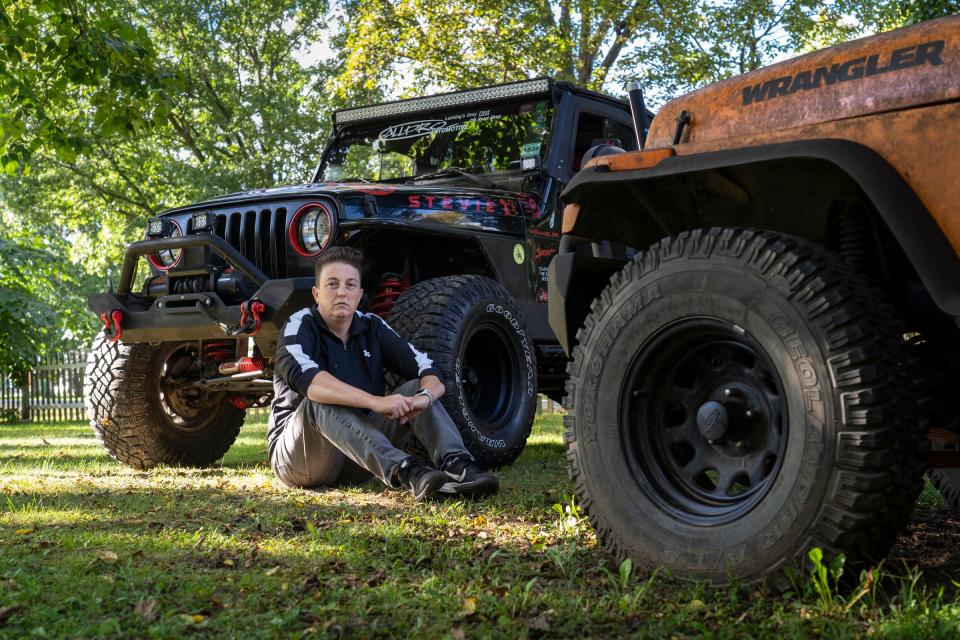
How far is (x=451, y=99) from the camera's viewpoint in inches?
279

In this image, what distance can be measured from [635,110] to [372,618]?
6.75 feet

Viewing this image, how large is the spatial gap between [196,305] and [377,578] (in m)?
2.82

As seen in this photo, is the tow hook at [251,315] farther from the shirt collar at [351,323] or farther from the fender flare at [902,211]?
the fender flare at [902,211]

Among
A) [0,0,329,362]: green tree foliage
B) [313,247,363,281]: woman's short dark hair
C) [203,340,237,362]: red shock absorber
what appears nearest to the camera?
[313,247,363,281]: woman's short dark hair

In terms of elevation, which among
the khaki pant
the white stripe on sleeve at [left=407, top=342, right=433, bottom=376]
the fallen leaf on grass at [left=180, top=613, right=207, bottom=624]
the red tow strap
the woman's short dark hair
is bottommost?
the fallen leaf on grass at [left=180, top=613, right=207, bottom=624]

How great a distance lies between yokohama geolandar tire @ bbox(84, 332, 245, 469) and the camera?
623 centimetres

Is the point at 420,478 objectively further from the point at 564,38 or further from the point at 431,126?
the point at 564,38

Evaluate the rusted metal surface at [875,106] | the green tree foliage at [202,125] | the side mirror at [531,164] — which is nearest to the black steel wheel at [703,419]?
the rusted metal surface at [875,106]

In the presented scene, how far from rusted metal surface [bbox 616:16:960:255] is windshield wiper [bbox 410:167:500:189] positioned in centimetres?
381

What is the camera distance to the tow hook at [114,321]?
5.78 metres

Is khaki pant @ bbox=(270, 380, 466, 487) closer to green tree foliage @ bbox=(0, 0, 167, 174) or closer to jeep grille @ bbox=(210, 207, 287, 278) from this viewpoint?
jeep grille @ bbox=(210, 207, 287, 278)

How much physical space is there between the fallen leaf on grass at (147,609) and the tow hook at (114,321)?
3.36 meters

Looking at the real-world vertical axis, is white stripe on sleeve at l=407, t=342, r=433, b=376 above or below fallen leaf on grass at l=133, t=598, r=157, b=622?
above

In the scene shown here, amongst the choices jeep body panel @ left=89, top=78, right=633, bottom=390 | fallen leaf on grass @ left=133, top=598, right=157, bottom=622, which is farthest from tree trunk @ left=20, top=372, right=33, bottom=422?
fallen leaf on grass @ left=133, top=598, right=157, bottom=622
